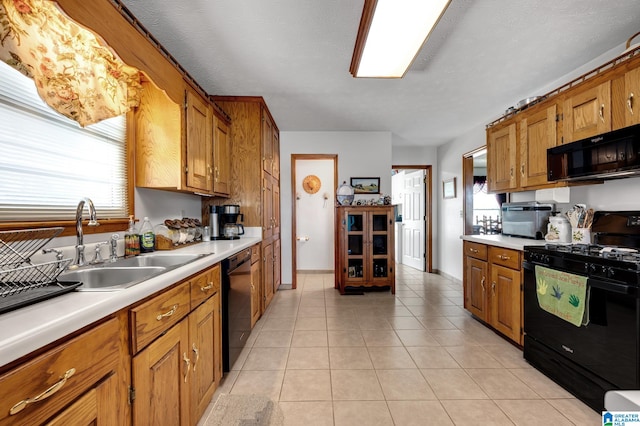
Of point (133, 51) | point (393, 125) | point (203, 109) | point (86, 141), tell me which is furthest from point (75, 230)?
point (393, 125)

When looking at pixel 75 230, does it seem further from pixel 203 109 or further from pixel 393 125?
pixel 393 125

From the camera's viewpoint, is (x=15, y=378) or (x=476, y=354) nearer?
(x=15, y=378)

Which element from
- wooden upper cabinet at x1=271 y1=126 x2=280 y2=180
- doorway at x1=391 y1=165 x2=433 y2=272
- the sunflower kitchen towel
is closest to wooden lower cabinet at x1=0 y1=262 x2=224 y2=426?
the sunflower kitchen towel

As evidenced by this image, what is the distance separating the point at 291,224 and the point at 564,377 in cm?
337

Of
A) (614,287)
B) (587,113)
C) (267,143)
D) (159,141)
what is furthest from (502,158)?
(159,141)

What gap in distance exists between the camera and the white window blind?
121 centimetres

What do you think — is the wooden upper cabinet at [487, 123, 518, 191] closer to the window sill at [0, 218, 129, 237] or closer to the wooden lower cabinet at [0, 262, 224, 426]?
the wooden lower cabinet at [0, 262, 224, 426]

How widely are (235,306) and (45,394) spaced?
56.8 inches

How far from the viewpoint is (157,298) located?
1108mm

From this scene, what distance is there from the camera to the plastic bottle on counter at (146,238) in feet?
6.44

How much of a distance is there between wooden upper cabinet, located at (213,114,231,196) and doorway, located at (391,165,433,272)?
3.28 meters

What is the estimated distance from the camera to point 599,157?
76.1 inches

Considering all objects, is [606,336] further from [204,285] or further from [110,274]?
[110,274]

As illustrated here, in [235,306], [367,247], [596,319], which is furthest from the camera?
[367,247]
